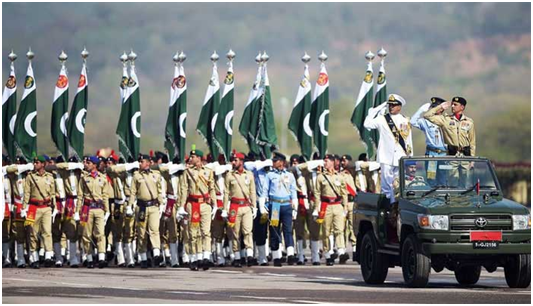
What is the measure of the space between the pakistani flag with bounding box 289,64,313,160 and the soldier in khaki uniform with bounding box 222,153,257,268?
219 inches

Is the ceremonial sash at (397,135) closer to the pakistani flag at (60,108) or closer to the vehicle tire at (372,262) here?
the vehicle tire at (372,262)

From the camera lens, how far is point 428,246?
66.3ft

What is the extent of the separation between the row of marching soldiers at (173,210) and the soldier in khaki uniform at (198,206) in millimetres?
16

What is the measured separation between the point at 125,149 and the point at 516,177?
2816cm

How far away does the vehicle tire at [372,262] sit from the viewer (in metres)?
22.0

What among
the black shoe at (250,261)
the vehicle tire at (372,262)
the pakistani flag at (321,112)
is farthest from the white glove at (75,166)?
the vehicle tire at (372,262)

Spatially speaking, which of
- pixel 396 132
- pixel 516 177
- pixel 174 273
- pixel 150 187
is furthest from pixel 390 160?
pixel 516 177

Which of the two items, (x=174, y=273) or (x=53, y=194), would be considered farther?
(x=53, y=194)

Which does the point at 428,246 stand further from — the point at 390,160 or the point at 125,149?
the point at 125,149

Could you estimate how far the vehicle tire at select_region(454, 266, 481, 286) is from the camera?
74.0ft

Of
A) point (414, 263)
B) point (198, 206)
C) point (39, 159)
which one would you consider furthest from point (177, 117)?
point (414, 263)

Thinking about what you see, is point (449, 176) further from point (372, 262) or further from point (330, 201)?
point (330, 201)

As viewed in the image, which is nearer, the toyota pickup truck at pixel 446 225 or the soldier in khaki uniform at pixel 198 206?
the toyota pickup truck at pixel 446 225

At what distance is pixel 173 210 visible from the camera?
29.2 m
